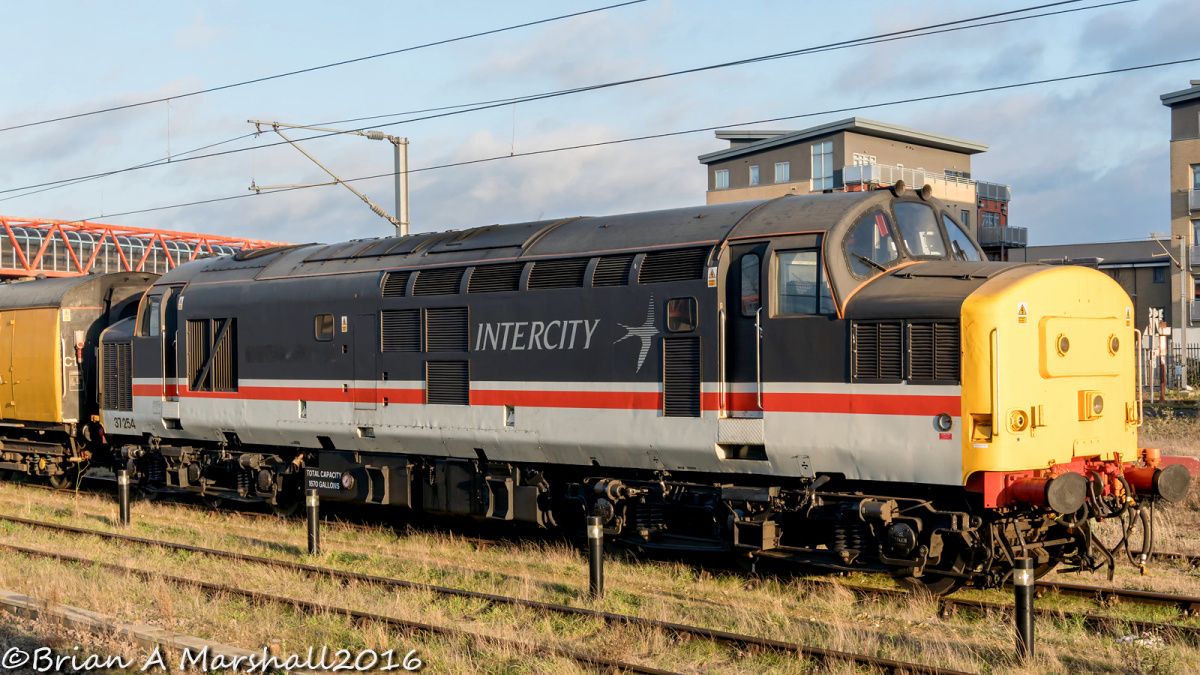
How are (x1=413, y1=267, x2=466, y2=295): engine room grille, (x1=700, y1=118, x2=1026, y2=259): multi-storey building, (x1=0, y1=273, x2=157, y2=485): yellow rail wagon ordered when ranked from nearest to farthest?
1. (x1=413, y1=267, x2=466, y2=295): engine room grille
2. (x1=0, y1=273, x2=157, y2=485): yellow rail wagon
3. (x1=700, y1=118, x2=1026, y2=259): multi-storey building

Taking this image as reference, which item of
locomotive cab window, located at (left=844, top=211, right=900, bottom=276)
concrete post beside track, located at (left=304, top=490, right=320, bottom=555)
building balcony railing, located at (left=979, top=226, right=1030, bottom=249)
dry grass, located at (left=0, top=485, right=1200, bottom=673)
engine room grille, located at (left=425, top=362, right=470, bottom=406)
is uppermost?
building balcony railing, located at (left=979, top=226, right=1030, bottom=249)

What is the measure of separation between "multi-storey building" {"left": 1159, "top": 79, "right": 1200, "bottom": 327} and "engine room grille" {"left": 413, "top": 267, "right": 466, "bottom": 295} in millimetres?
52414

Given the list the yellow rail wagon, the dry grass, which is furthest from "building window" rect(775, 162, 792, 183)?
the dry grass

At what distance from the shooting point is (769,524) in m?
11.7

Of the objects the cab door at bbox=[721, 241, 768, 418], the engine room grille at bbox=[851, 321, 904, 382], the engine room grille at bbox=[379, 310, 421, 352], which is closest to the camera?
the engine room grille at bbox=[851, 321, 904, 382]

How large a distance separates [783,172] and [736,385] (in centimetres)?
5549

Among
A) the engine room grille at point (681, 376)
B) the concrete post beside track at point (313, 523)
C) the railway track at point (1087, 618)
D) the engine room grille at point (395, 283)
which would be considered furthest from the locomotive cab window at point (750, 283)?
the concrete post beside track at point (313, 523)

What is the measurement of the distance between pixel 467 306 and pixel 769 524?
4.81m

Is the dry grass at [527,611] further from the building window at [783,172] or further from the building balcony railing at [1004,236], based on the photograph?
the building balcony railing at [1004,236]

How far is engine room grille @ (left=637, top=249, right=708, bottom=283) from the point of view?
1218 cm

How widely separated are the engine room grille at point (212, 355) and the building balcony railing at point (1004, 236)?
5846 cm

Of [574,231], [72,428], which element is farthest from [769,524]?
[72,428]

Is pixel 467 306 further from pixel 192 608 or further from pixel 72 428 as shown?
pixel 72 428

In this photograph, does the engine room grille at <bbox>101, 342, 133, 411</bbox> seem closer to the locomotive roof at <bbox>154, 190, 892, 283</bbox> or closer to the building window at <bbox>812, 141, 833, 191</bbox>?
the locomotive roof at <bbox>154, 190, 892, 283</bbox>
